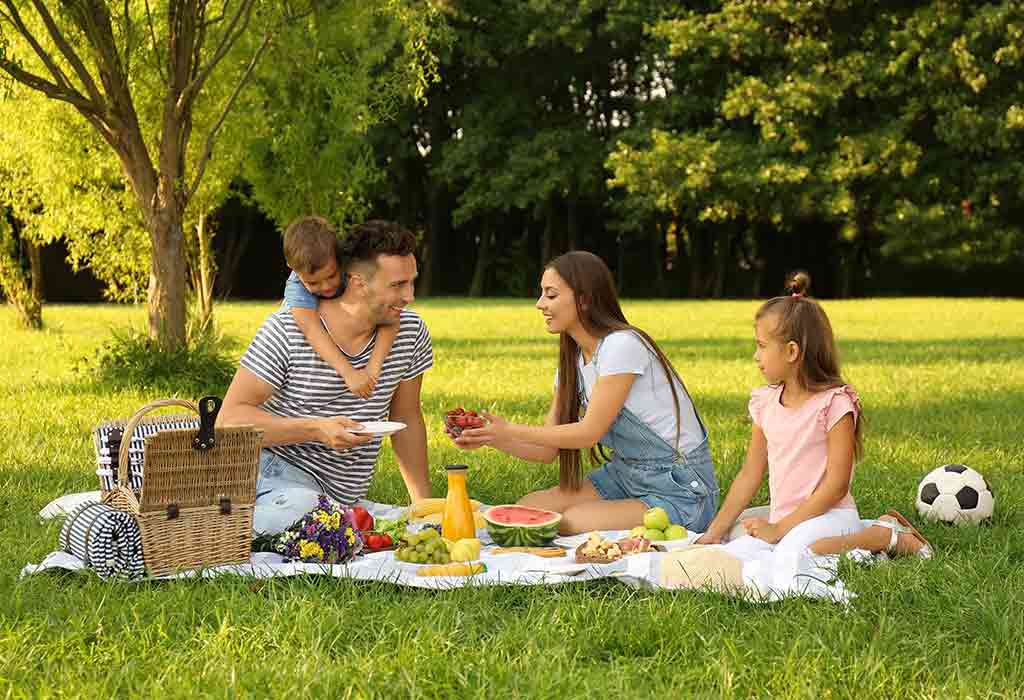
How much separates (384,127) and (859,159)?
13768 millimetres

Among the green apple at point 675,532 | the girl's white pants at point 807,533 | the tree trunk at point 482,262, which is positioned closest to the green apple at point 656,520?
the green apple at point 675,532

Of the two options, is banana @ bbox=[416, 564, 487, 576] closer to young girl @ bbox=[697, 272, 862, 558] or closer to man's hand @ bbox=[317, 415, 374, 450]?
man's hand @ bbox=[317, 415, 374, 450]

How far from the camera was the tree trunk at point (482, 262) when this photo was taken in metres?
38.2

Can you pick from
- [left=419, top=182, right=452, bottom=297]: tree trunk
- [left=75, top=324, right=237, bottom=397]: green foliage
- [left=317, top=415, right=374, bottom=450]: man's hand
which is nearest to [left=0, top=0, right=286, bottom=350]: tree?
[left=75, top=324, right=237, bottom=397]: green foliage

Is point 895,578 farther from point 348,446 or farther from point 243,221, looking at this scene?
point 243,221

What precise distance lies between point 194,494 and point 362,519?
937mm

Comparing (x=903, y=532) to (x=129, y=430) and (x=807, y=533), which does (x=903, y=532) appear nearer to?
(x=807, y=533)

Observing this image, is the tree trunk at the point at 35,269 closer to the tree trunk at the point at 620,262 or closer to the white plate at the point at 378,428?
the white plate at the point at 378,428

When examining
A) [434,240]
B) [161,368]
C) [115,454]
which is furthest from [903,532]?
[434,240]

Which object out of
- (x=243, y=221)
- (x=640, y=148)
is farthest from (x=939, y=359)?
(x=243, y=221)

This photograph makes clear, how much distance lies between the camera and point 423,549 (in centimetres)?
479

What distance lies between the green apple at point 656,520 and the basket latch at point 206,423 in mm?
1888

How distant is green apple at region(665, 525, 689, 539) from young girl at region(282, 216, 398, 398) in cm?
149

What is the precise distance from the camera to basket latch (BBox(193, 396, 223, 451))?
4.48 metres
